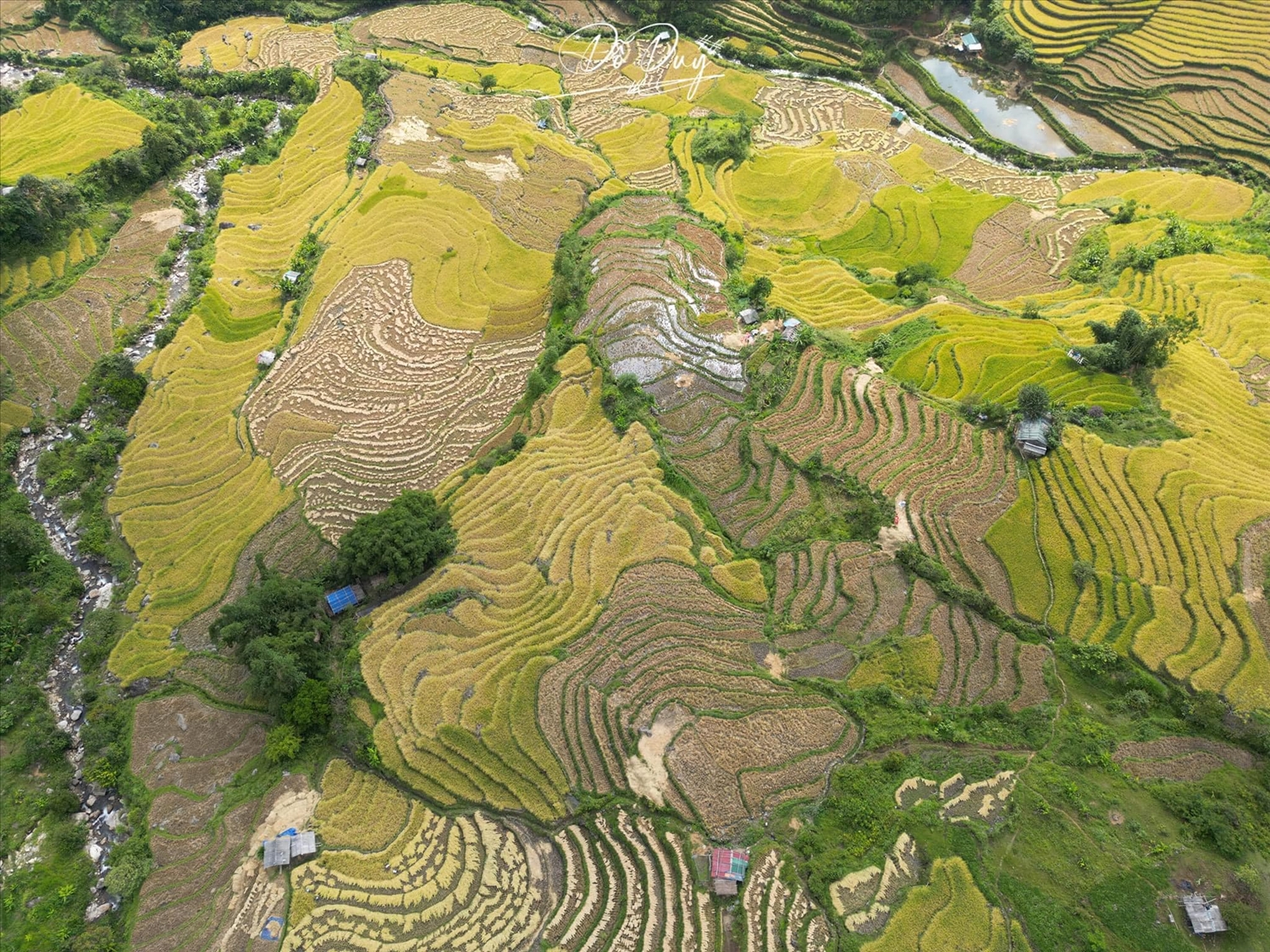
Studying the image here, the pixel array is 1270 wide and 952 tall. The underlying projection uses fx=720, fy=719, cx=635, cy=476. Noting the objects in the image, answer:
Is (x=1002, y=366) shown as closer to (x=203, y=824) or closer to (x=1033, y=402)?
(x=1033, y=402)

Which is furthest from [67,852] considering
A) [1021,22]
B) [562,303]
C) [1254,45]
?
[1254,45]

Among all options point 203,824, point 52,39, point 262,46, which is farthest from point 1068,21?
point 52,39

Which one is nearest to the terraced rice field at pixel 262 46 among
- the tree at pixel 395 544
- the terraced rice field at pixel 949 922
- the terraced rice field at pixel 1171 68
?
the tree at pixel 395 544

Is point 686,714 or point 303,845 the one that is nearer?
A: point 303,845

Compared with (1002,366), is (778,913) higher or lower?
lower

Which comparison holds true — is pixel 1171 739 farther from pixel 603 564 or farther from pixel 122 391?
pixel 122 391

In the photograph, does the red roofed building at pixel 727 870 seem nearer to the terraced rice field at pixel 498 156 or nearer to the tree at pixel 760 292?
the tree at pixel 760 292
